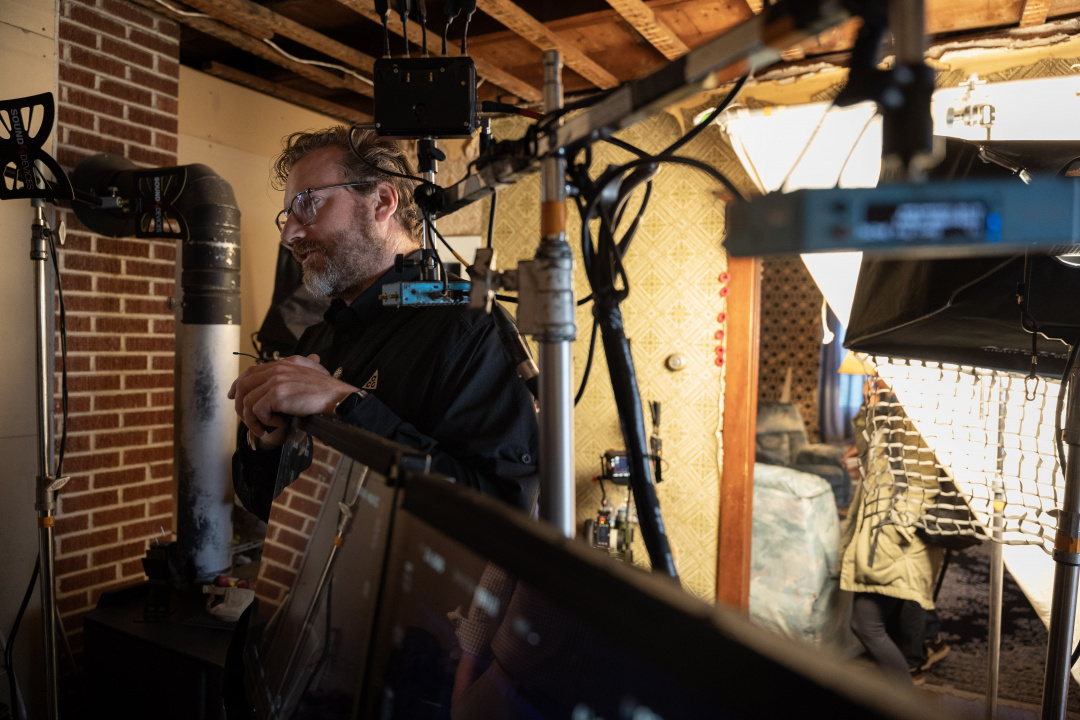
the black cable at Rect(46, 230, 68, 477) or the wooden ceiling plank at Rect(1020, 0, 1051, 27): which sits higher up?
the wooden ceiling plank at Rect(1020, 0, 1051, 27)

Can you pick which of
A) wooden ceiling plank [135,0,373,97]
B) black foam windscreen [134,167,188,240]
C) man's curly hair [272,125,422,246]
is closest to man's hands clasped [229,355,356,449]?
man's curly hair [272,125,422,246]

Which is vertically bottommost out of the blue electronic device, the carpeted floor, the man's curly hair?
the carpeted floor

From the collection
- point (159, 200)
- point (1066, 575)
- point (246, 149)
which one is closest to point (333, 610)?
point (1066, 575)

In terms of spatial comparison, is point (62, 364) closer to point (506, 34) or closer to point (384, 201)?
point (384, 201)

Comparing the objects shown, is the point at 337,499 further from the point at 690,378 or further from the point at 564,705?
the point at 690,378

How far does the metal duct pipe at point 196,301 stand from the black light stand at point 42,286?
30 centimetres

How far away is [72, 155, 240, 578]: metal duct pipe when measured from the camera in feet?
8.59

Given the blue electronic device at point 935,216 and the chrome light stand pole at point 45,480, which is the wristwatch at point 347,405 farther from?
the chrome light stand pole at point 45,480

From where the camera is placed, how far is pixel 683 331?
380 cm

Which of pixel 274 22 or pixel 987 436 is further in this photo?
pixel 274 22

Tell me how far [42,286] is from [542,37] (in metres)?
2.27

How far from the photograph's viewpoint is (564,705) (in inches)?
16.8

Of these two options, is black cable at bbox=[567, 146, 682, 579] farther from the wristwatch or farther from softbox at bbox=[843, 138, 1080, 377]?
softbox at bbox=[843, 138, 1080, 377]

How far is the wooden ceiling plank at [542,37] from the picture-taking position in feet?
9.44
